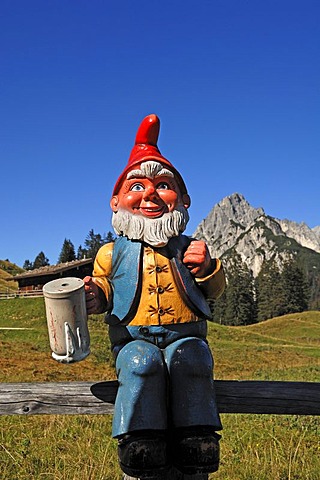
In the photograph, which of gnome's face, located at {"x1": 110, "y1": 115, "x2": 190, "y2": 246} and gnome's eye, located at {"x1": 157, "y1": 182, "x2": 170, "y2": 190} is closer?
gnome's face, located at {"x1": 110, "y1": 115, "x2": 190, "y2": 246}

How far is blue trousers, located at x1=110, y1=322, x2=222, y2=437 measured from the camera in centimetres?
250

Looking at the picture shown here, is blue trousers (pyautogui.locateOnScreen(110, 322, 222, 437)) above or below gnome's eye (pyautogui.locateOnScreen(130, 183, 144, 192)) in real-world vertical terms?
below

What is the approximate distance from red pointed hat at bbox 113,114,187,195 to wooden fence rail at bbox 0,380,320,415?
124 cm

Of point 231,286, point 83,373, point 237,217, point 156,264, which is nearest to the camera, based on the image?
point 156,264

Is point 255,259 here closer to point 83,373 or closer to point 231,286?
point 231,286

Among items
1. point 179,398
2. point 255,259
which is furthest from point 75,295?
point 255,259

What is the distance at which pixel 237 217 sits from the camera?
170 metres

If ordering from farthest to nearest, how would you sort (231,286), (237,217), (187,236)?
(237,217) < (231,286) < (187,236)

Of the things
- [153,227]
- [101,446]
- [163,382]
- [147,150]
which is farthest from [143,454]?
[101,446]

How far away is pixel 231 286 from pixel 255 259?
79.2 meters

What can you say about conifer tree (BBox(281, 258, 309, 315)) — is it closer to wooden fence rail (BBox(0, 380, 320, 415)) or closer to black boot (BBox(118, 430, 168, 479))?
wooden fence rail (BBox(0, 380, 320, 415))

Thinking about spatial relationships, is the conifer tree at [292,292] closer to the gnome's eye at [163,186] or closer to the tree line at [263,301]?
the tree line at [263,301]

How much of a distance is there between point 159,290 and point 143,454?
83 centimetres

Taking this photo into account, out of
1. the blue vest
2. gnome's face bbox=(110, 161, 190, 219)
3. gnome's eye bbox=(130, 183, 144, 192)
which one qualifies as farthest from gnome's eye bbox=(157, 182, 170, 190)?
the blue vest
